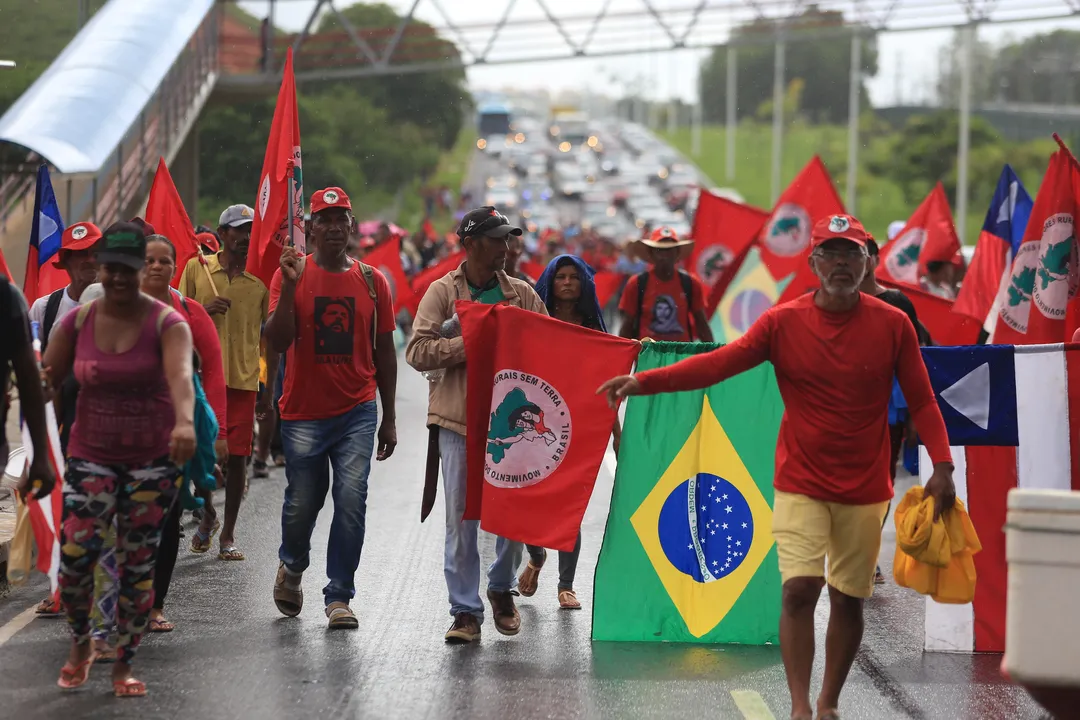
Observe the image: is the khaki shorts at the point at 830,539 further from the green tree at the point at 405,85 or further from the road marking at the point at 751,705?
the green tree at the point at 405,85

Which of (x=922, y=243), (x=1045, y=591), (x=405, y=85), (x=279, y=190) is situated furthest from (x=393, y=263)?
(x=405, y=85)

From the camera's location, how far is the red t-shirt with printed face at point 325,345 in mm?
8102

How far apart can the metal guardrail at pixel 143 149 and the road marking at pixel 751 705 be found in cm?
1210

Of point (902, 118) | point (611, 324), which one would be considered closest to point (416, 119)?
point (902, 118)

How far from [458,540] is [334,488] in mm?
703

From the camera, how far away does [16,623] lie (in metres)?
8.02

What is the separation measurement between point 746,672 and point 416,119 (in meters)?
73.2

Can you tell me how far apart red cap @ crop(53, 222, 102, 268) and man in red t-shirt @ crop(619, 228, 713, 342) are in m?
4.06

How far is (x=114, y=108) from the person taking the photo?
19.0 metres

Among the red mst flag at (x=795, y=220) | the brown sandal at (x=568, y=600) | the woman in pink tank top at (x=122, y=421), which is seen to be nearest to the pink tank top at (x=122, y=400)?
the woman in pink tank top at (x=122, y=421)

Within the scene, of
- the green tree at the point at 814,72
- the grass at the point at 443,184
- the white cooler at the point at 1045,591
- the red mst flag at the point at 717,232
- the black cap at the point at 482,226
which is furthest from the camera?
the green tree at the point at 814,72

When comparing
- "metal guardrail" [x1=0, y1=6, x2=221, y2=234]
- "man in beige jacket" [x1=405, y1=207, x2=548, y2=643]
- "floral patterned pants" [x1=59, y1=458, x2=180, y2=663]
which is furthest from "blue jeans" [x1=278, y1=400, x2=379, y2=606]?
"metal guardrail" [x1=0, y1=6, x2=221, y2=234]

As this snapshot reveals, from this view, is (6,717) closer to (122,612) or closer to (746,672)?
(122,612)

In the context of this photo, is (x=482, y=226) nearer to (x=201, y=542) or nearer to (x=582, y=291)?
(x=582, y=291)
